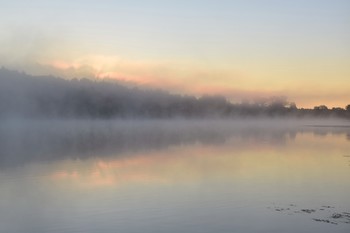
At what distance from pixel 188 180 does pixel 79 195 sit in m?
7.01

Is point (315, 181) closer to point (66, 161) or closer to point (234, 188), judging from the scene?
point (234, 188)

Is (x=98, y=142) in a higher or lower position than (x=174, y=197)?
higher

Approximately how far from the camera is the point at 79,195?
64.4ft

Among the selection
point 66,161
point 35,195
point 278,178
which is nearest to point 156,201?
point 35,195

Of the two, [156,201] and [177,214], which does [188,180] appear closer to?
[156,201]

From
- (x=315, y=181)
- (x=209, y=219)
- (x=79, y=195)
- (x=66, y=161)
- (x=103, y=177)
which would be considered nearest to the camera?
(x=209, y=219)

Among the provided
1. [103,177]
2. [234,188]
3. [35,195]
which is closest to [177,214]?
[234,188]

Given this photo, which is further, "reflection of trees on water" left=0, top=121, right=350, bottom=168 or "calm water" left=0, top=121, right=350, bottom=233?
"reflection of trees on water" left=0, top=121, right=350, bottom=168

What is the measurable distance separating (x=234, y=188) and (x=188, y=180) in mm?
3669

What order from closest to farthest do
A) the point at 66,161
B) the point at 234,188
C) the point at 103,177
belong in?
the point at 234,188 → the point at 103,177 → the point at 66,161

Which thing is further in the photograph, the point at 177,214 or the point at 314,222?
the point at 177,214

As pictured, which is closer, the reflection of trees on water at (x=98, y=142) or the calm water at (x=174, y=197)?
the calm water at (x=174, y=197)

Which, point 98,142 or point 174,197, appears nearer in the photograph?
point 174,197

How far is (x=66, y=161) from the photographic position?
34125 mm
